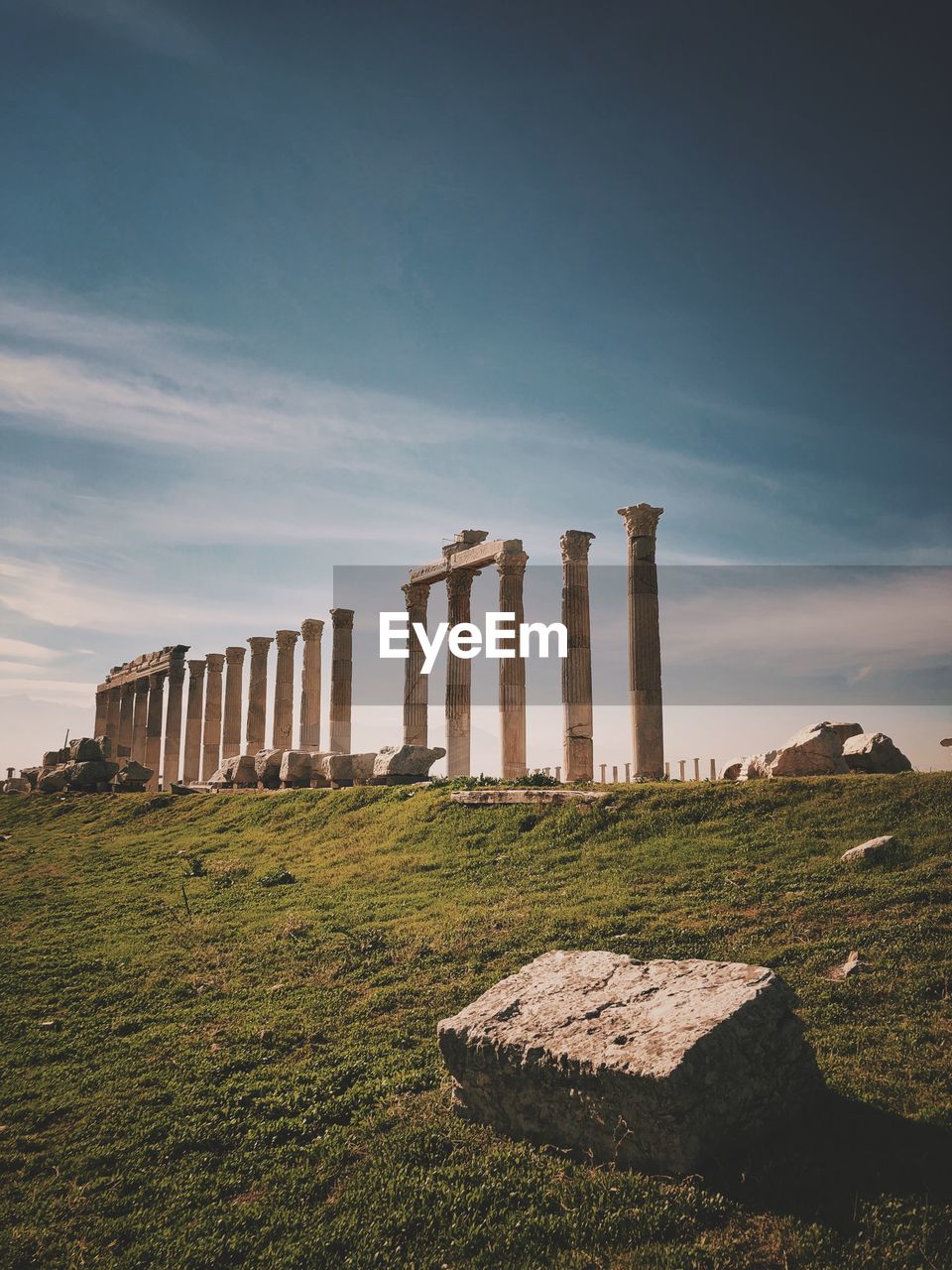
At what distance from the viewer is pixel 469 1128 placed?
6.35 metres

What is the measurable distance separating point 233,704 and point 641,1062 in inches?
1826

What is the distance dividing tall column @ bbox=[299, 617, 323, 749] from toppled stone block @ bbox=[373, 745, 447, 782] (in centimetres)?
1578

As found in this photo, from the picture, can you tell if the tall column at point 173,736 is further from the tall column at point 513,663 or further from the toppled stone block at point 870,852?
the toppled stone block at point 870,852

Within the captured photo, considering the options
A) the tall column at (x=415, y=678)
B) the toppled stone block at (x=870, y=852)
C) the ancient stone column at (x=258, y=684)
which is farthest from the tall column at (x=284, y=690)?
the toppled stone block at (x=870, y=852)

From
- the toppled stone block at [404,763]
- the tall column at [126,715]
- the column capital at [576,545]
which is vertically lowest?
the toppled stone block at [404,763]

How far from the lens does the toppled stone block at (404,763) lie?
26156mm

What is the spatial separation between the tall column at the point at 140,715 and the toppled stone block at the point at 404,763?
117ft

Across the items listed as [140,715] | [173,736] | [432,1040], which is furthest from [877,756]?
[140,715]

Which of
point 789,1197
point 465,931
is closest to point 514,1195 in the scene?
point 789,1197

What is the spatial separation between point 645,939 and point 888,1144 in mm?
4321

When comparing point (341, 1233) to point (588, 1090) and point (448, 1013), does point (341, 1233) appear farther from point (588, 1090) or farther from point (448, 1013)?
point (448, 1013)

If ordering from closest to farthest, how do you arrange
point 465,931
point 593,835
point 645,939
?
1. point 645,939
2. point 465,931
3. point 593,835

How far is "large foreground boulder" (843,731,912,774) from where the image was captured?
57.2ft

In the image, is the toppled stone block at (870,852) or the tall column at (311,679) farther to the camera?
the tall column at (311,679)
